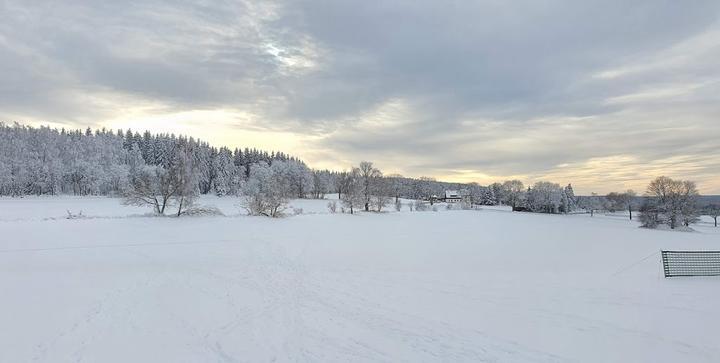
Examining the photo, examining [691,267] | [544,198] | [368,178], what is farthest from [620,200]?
[691,267]

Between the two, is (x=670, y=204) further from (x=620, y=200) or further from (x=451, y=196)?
(x=451, y=196)

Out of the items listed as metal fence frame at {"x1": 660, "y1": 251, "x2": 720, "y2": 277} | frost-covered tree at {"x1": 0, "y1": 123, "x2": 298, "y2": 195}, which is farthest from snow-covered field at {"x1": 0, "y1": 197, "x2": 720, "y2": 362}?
frost-covered tree at {"x1": 0, "y1": 123, "x2": 298, "y2": 195}

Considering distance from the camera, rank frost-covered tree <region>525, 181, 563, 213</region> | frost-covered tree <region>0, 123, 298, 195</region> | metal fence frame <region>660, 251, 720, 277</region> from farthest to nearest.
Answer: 1. frost-covered tree <region>525, 181, 563, 213</region>
2. frost-covered tree <region>0, 123, 298, 195</region>
3. metal fence frame <region>660, 251, 720, 277</region>

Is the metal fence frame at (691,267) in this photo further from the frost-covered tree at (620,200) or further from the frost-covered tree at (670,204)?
the frost-covered tree at (620,200)

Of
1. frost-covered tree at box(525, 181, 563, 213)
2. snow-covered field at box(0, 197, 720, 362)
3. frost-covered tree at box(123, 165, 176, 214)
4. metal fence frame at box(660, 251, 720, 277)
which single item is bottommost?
snow-covered field at box(0, 197, 720, 362)

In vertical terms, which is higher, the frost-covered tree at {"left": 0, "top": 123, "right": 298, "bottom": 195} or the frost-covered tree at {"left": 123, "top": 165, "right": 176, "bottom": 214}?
the frost-covered tree at {"left": 0, "top": 123, "right": 298, "bottom": 195}

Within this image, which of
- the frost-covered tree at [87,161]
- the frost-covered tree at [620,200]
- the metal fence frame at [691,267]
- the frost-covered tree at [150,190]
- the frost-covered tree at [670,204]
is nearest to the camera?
the metal fence frame at [691,267]

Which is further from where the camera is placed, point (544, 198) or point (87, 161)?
point (544, 198)

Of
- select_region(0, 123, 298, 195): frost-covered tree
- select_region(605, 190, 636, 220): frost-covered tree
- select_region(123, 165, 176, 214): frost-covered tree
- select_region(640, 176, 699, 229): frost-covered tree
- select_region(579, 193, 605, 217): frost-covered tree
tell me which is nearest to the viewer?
select_region(123, 165, 176, 214): frost-covered tree

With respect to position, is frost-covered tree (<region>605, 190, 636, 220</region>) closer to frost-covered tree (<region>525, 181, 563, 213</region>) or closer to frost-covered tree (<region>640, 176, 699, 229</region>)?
frost-covered tree (<region>525, 181, 563, 213</region>)

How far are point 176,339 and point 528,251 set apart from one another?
24.6m

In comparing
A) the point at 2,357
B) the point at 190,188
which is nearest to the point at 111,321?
the point at 2,357

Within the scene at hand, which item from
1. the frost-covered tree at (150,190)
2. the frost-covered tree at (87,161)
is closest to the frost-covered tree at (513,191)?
the frost-covered tree at (87,161)

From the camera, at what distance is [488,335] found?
879 centimetres
